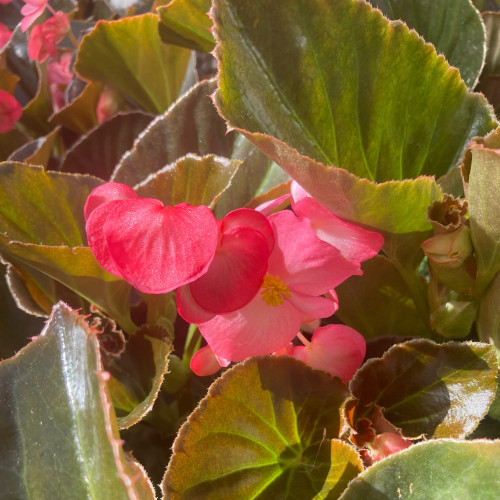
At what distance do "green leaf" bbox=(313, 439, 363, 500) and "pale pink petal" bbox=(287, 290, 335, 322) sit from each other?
81mm

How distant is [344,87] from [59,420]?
29cm

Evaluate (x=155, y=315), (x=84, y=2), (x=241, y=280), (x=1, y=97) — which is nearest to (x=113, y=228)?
(x=241, y=280)

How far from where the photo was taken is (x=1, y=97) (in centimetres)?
68

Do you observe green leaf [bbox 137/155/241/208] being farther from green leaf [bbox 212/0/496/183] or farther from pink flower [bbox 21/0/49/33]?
pink flower [bbox 21/0/49/33]

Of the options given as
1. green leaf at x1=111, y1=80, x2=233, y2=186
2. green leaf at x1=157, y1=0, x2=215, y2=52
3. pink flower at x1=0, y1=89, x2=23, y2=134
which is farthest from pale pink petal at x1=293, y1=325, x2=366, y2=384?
pink flower at x1=0, y1=89, x2=23, y2=134

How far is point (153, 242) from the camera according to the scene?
330mm

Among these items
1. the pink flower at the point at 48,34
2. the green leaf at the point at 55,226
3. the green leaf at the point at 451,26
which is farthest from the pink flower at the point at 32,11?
the green leaf at the point at 451,26

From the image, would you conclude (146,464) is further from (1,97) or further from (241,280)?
(1,97)

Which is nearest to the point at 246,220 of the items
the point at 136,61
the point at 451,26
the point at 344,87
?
the point at 344,87

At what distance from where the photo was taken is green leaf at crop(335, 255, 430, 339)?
1.59 feet

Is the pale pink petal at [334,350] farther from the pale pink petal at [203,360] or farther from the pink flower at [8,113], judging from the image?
the pink flower at [8,113]

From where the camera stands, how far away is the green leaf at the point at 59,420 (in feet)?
0.95

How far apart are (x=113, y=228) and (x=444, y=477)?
0.71ft

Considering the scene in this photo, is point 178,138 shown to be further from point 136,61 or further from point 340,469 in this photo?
point 340,469
